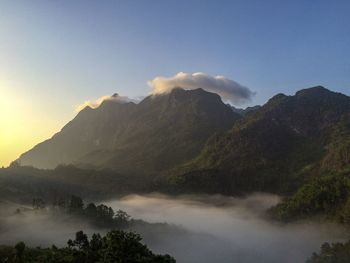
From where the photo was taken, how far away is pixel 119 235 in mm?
125188

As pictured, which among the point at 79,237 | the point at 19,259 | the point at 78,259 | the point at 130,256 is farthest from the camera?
the point at 19,259

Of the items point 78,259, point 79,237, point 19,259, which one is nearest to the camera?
point 78,259

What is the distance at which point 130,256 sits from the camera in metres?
123

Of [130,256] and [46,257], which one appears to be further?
[46,257]

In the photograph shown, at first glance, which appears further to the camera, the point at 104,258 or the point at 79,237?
the point at 79,237

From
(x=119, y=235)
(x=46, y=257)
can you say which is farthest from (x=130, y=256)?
(x=46, y=257)

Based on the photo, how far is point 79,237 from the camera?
143 metres

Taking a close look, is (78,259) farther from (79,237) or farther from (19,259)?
(19,259)

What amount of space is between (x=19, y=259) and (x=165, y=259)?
194 ft

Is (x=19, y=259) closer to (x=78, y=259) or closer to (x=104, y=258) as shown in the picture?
(x=78, y=259)

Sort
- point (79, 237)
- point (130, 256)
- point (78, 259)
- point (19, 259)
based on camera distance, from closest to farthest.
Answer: point (130, 256), point (78, 259), point (79, 237), point (19, 259)

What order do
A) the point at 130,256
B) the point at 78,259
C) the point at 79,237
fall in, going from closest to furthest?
1. the point at 130,256
2. the point at 78,259
3. the point at 79,237

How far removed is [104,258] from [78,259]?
1310 centimetres

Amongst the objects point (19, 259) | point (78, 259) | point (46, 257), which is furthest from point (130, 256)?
point (19, 259)
